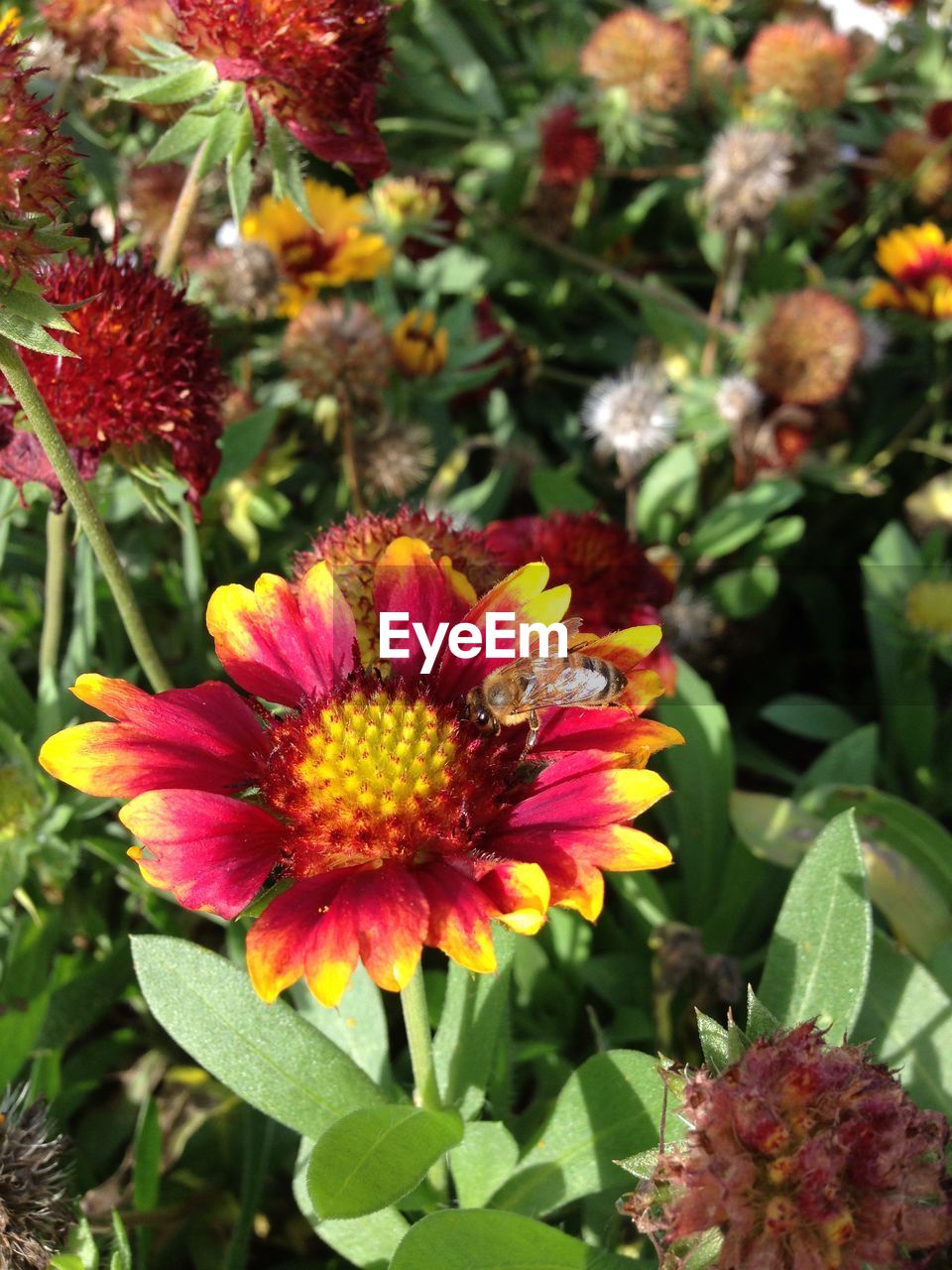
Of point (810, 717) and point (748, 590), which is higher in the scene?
point (748, 590)

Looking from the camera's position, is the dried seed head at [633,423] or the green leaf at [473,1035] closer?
the green leaf at [473,1035]

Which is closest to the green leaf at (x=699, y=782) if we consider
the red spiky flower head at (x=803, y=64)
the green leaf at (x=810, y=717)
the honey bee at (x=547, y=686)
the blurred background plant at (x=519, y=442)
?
the blurred background plant at (x=519, y=442)

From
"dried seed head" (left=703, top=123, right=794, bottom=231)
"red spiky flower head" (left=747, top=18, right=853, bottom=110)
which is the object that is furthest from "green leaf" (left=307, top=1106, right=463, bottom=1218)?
"red spiky flower head" (left=747, top=18, right=853, bottom=110)

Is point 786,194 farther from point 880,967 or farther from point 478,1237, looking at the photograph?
point 478,1237

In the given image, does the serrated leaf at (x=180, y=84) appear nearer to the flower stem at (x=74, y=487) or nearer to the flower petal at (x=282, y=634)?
the flower stem at (x=74, y=487)

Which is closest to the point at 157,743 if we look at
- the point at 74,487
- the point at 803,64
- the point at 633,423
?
the point at 74,487

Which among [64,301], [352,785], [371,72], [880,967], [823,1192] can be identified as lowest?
[880,967]

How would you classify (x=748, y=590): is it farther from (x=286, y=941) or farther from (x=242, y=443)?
(x=286, y=941)

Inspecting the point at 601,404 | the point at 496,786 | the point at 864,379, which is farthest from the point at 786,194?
the point at 496,786
